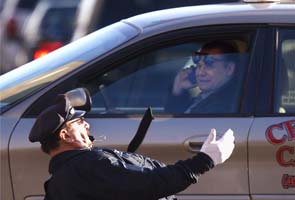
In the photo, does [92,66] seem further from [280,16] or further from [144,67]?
[280,16]

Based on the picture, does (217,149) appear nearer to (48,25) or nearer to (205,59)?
(205,59)

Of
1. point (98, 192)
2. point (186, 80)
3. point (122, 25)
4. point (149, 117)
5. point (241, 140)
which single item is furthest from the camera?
point (122, 25)

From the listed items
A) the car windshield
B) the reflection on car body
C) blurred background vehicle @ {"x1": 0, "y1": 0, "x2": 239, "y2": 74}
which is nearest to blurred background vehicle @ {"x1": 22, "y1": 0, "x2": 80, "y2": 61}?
blurred background vehicle @ {"x1": 0, "y1": 0, "x2": 239, "y2": 74}

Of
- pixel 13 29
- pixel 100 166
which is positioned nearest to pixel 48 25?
pixel 13 29

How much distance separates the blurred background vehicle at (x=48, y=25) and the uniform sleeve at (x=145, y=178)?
32.4 feet

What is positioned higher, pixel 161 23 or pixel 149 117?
pixel 161 23

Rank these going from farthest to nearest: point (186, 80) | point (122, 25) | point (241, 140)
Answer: point (122, 25)
point (186, 80)
point (241, 140)

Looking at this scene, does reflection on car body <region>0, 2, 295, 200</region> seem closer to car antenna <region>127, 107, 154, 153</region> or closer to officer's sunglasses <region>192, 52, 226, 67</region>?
officer's sunglasses <region>192, 52, 226, 67</region>

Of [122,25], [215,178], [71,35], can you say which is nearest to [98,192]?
[215,178]

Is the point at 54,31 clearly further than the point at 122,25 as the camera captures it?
Yes

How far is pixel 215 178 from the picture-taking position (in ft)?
14.5

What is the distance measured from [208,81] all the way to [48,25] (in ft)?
29.7

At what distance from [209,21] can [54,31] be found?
351 inches

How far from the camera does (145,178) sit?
3154 mm
